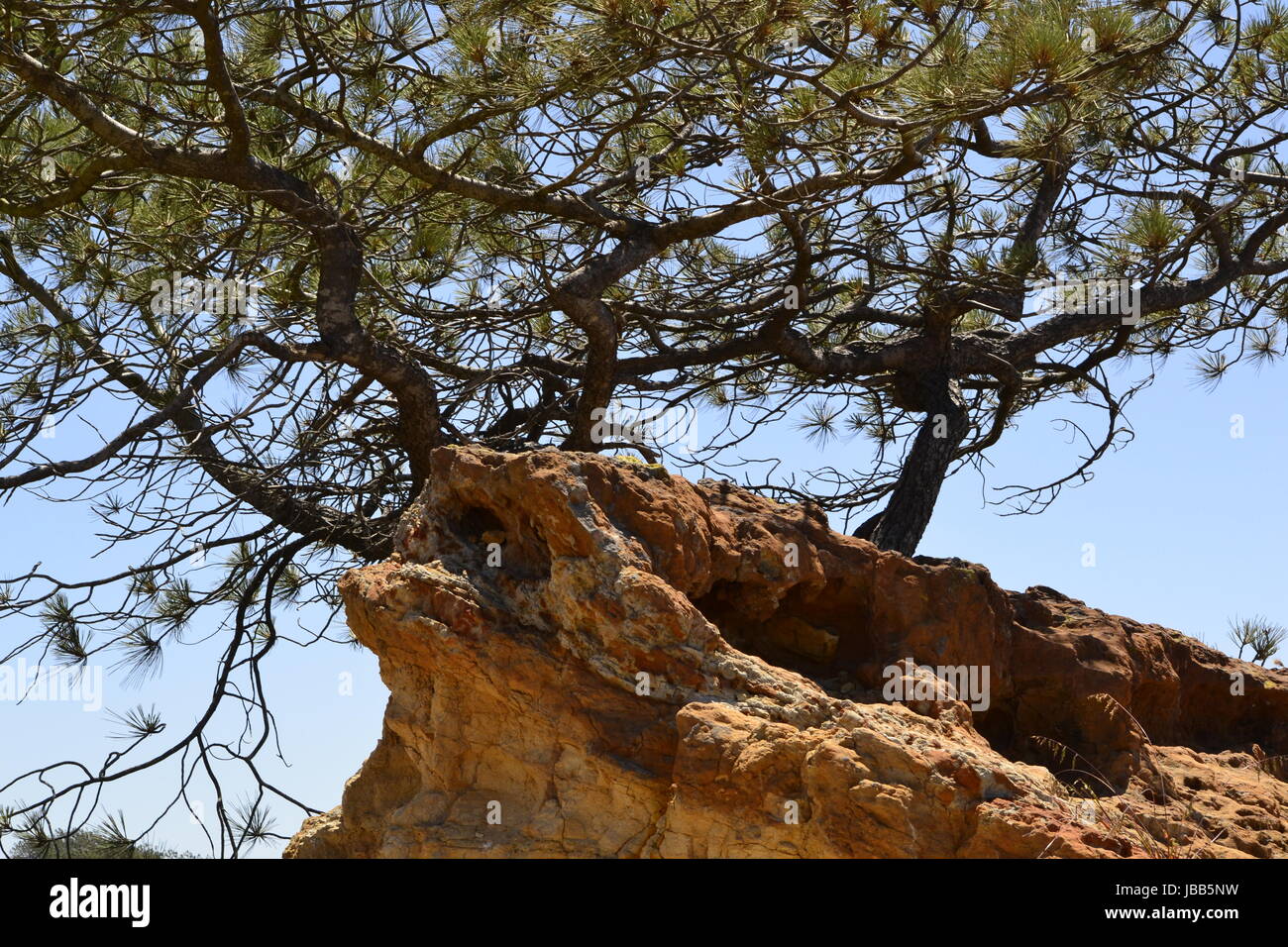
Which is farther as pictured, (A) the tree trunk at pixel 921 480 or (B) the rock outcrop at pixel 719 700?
(A) the tree trunk at pixel 921 480

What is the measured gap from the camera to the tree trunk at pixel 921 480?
6.72m

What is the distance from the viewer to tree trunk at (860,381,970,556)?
6.72 metres

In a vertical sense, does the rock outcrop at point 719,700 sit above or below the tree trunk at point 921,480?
below

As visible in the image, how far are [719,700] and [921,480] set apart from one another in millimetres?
3392

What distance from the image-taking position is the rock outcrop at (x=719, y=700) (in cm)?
339

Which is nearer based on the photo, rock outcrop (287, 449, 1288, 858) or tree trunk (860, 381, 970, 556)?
rock outcrop (287, 449, 1288, 858)

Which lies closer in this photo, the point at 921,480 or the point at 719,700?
the point at 719,700

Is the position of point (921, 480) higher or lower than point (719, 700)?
higher

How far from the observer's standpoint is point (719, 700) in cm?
372

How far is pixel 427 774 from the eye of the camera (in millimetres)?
4039

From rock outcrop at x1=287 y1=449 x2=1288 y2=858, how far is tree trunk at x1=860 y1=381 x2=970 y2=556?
1834mm

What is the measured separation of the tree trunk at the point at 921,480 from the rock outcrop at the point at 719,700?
1834mm

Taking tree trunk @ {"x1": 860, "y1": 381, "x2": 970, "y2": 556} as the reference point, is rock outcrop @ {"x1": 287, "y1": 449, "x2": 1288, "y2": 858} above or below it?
below
